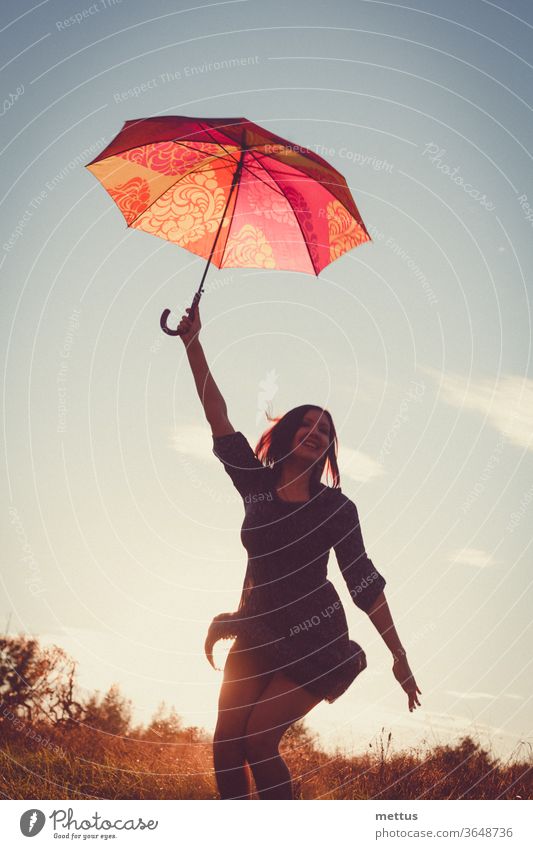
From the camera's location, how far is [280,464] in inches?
A: 198

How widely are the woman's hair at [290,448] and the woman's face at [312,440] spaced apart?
0.03 meters

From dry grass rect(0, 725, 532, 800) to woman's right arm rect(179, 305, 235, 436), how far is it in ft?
9.33

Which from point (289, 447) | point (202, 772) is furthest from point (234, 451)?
point (202, 772)

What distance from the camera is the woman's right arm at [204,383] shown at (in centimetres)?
489

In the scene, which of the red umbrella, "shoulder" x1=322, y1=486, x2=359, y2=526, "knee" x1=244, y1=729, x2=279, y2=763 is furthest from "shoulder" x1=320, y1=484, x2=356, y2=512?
the red umbrella

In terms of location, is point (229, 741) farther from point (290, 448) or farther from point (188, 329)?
point (188, 329)

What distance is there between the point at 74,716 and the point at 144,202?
4.75m

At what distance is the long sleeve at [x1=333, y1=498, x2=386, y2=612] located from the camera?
4684mm

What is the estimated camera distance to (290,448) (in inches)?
198

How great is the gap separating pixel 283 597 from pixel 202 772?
7.08 ft
